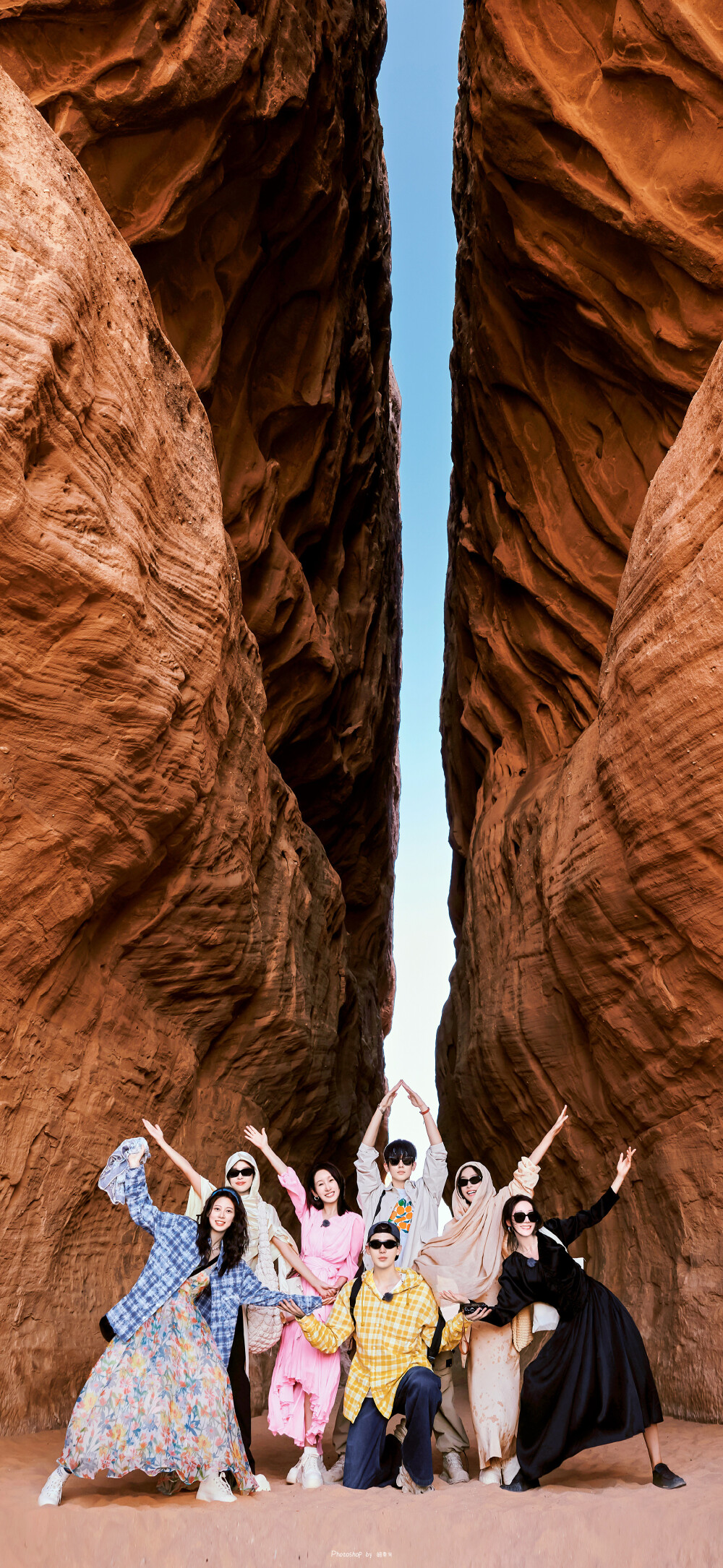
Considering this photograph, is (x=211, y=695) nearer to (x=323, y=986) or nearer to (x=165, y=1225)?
(x=165, y=1225)

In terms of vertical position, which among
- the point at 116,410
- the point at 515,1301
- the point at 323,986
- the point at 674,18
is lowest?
the point at 515,1301

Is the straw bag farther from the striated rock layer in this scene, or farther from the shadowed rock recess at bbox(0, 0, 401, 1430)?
the striated rock layer

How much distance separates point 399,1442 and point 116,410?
569 cm

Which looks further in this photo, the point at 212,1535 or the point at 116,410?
the point at 116,410

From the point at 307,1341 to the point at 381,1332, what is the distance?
59cm

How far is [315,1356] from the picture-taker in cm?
580

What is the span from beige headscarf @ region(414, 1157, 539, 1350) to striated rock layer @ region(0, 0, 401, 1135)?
6741 mm

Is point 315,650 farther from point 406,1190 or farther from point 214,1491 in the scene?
point 214,1491

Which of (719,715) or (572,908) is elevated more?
(719,715)

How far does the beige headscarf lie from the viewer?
567 cm

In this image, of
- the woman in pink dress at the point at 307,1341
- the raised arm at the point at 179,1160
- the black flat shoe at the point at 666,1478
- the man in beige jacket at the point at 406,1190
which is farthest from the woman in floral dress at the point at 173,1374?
the black flat shoe at the point at 666,1478

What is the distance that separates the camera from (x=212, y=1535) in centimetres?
432

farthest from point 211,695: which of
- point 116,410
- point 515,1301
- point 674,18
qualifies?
point 674,18

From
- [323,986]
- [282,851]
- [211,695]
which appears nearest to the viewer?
[211,695]
